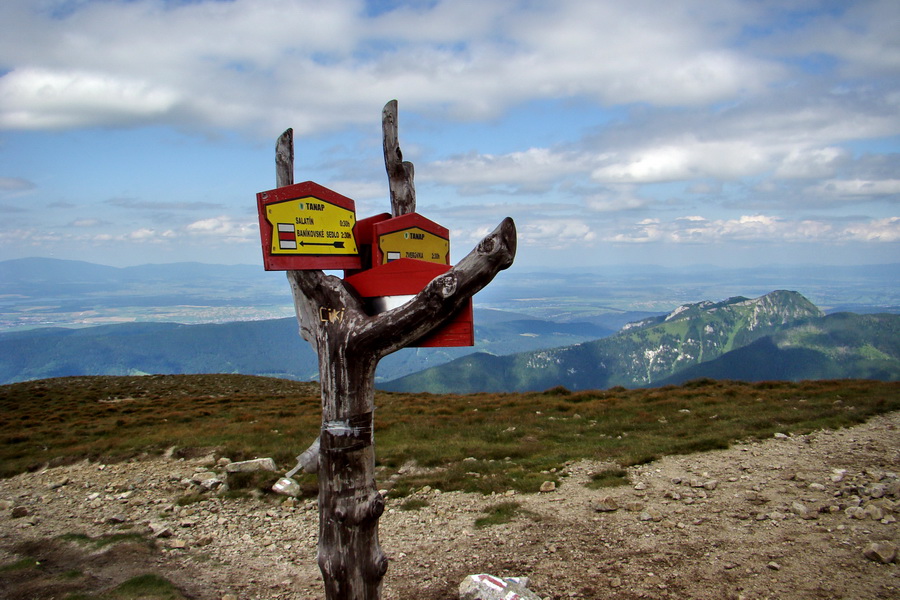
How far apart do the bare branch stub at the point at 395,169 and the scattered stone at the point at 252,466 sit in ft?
32.3

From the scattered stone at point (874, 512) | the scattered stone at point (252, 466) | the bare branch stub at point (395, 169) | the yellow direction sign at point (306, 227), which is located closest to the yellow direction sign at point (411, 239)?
the yellow direction sign at point (306, 227)

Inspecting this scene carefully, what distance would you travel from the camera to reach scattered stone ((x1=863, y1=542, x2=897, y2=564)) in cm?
691

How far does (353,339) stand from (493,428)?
1416 cm

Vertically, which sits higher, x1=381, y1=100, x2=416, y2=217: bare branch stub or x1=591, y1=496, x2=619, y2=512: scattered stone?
x1=381, y1=100, x2=416, y2=217: bare branch stub

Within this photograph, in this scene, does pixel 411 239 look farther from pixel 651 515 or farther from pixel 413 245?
pixel 651 515

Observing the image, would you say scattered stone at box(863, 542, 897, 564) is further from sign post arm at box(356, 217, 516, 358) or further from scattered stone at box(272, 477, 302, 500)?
scattered stone at box(272, 477, 302, 500)

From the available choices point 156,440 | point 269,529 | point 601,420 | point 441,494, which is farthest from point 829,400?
point 156,440

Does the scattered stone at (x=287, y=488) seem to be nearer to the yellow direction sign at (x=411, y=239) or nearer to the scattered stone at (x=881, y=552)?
the yellow direction sign at (x=411, y=239)

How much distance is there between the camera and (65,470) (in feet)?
50.6

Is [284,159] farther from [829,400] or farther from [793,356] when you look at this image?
[793,356]

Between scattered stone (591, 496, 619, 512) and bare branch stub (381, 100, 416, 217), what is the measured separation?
22.1 ft

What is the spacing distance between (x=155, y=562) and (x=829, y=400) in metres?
21.3

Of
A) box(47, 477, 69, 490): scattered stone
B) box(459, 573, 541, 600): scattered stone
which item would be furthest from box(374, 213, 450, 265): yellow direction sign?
box(47, 477, 69, 490): scattered stone

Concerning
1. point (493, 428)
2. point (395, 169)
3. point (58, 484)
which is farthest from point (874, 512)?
point (58, 484)
